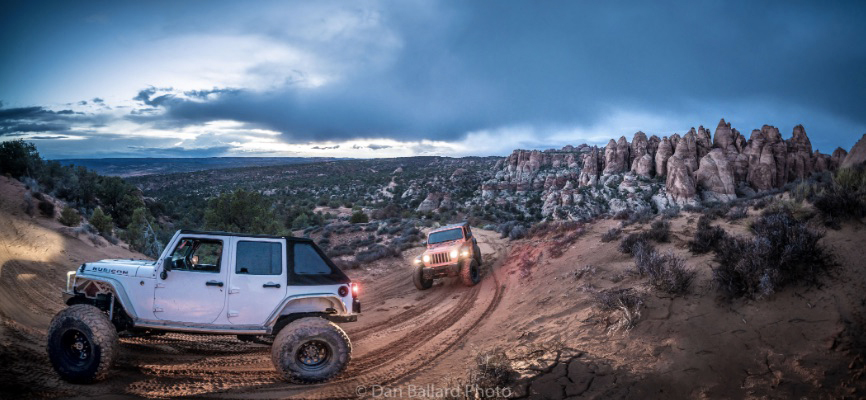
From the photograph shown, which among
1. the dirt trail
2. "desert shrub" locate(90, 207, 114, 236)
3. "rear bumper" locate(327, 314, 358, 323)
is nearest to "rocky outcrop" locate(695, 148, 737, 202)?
the dirt trail

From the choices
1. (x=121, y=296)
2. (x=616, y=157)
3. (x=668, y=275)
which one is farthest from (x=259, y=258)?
(x=616, y=157)

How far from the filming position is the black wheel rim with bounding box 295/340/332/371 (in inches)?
223

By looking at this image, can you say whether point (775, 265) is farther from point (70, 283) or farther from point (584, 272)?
point (70, 283)

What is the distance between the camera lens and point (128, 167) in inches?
4970

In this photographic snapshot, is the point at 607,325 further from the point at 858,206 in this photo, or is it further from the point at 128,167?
the point at 128,167

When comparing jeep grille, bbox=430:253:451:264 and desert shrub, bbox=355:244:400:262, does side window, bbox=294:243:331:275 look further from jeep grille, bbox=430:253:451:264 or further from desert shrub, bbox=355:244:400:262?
desert shrub, bbox=355:244:400:262

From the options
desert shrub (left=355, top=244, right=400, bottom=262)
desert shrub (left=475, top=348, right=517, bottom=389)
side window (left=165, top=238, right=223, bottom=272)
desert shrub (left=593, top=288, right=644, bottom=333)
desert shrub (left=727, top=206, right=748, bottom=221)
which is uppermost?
desert shrub (left=727, top=206, right=748, bottom=221)

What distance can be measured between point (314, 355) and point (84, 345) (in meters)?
3.04

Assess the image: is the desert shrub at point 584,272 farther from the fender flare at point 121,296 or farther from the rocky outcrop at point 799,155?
the rocky outcrop at point 799,155

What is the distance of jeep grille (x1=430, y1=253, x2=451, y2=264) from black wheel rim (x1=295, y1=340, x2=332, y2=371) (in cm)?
798

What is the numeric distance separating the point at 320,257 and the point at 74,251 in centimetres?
1104

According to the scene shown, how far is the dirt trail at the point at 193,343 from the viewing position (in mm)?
5234

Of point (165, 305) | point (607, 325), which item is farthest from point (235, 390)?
point (607, 325)

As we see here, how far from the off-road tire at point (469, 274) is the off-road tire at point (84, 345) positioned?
9730mm
